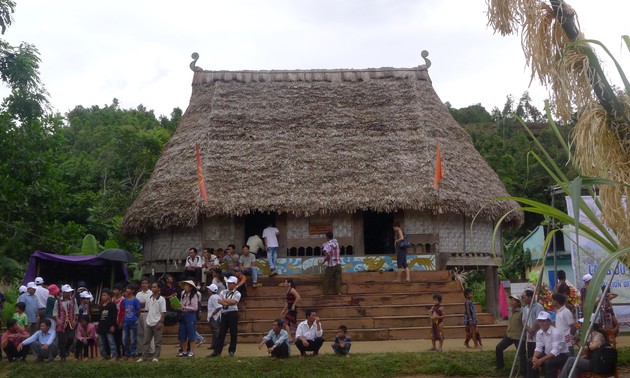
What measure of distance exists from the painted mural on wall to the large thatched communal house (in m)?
0.13

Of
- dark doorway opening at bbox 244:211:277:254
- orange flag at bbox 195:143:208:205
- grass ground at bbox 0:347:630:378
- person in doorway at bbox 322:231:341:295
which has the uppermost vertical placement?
orange flag at bbox 195:143:208:205

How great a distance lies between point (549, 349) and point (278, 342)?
396 cm

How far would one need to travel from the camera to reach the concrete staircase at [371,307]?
1314cm

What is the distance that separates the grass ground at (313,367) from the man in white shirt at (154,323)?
55 cm

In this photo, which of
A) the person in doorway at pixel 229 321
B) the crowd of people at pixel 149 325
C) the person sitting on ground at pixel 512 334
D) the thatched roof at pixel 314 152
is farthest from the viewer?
the thatched roof at pixel 314 152

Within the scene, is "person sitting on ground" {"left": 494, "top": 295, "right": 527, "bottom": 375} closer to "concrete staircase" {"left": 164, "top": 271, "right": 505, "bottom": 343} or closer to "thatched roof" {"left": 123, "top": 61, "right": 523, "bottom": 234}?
"concrete staircase" {"left": 164, "top": 271, "right": 505, "bottom": 343}

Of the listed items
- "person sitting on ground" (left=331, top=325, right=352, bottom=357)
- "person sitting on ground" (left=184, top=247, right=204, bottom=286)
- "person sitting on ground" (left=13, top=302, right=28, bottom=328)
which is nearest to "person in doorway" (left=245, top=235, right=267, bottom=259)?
"person sitting on ground" (left=184, top=247, right=204, bottom=286)

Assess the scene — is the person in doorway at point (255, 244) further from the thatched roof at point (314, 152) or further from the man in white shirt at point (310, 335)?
the man in white shirt at point (310, 335)

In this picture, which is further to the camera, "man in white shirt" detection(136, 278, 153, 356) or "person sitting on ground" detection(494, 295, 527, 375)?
"man in white shirt" detection(136, 278, 153, 356)

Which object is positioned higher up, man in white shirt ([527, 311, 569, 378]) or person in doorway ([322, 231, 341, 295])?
person in doorway ([322, 231, 341, 295])

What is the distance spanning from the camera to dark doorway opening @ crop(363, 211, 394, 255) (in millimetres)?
19219

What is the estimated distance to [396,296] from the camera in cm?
1428

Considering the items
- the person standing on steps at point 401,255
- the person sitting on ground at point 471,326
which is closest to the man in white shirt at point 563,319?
the person sitting on ground at point 471,326

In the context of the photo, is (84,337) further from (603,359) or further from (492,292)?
(492,292)
